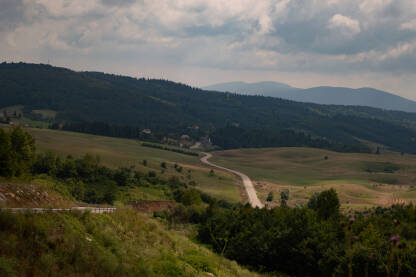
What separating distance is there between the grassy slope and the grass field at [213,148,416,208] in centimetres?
7531

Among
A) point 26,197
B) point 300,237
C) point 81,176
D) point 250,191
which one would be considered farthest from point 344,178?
point 26,197

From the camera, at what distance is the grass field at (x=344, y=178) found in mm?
110188

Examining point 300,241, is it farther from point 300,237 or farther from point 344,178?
point 344,178

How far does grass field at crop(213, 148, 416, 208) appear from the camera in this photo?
110 metres

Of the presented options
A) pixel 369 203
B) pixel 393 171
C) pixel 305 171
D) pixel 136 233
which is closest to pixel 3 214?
pixel 136 233

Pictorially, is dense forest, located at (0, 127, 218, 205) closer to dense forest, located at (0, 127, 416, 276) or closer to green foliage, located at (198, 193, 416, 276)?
dense forest, located at (0, 127, 416, 276)

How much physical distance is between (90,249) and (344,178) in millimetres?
149248

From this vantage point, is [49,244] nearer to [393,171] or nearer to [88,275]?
[88,275]

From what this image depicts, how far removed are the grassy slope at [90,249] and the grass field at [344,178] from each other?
75314mm

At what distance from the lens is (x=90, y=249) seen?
18500 millimetres

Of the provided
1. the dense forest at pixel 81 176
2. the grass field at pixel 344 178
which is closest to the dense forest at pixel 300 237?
the dense forest at pixel 81 176

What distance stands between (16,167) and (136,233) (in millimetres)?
29407

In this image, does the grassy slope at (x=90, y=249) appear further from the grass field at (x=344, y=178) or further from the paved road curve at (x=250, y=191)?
the grass field at (x=344, y=178)

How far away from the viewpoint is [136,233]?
24031 millimetres
